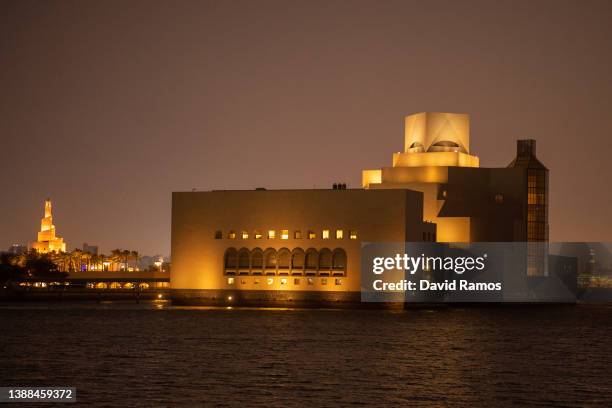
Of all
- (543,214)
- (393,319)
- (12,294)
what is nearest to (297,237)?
(393,319)

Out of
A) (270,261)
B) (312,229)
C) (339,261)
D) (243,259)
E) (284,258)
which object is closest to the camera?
(339,261)

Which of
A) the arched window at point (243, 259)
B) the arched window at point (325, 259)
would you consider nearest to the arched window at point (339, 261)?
the arched window at point (325, 259)

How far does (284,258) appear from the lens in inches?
4003

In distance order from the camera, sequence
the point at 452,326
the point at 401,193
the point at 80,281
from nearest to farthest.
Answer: the point at 452,326 → the point at 401,193 → the point at 80,281

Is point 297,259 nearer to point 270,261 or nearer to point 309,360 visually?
point 270,261

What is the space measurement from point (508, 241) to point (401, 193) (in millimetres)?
20227

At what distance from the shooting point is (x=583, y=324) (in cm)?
8794

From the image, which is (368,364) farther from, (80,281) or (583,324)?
(80,281)

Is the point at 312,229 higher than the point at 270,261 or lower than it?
higher

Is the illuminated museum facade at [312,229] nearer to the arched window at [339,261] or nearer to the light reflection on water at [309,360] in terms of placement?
the arched window at [339,261]

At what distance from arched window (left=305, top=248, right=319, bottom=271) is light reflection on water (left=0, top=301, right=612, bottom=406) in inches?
594

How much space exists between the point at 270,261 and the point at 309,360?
5124 centimetres

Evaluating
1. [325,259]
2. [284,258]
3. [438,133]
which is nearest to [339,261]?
[325,259]

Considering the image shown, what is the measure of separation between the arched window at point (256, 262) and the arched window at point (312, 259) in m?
4.40
